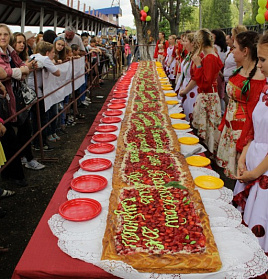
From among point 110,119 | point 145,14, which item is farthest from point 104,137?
point 145,14

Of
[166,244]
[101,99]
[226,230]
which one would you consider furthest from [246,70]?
[101,99]

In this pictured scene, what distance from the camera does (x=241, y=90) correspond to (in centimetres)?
286

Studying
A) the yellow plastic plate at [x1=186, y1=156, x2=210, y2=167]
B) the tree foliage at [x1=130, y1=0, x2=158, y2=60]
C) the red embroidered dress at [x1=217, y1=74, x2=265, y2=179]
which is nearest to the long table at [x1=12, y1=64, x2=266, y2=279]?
the yellow plastic plate at [x1=186, y1=156, x2=210, y2=167]

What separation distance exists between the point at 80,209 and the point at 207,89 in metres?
3.18

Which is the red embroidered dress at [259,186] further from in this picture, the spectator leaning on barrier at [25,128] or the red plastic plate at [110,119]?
the spectator leaning on barrier at [25,128]

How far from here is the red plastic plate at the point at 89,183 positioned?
6.58 feet

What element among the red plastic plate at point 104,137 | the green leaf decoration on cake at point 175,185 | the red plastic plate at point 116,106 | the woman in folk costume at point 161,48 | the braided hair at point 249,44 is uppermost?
the woman in folk costume at point 161,48

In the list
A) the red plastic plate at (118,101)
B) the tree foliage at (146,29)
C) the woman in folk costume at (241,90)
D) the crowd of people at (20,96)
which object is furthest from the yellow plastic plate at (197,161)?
the tree foliage at (146,29)

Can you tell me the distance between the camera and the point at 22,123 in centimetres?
393

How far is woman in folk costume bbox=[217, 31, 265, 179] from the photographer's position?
8.98ft

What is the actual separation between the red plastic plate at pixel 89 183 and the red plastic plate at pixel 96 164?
148mm

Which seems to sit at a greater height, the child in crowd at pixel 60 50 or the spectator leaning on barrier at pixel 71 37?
the spectator leaning on barrier at pixel 71 37

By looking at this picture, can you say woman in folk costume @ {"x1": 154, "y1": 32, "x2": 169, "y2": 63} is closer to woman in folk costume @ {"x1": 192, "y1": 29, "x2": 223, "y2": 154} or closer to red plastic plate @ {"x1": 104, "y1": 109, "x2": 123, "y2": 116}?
woman in folk costume @ {"x1": 192, "y1": 29, "x2": 223, "y2": 154}

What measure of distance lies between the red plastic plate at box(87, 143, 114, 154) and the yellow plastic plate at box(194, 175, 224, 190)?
2.91ft
